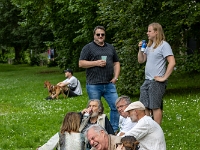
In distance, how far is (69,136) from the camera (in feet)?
21.6

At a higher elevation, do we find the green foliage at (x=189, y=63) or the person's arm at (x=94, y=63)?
the person's arm at (x=94, y=63)

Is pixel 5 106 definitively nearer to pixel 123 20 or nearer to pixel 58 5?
pixel 123 20

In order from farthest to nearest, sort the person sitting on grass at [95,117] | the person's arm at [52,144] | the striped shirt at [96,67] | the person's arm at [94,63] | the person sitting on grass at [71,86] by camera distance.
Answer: the person sitting on grass at [71,86]
the striped shirt at [96,67]
the person's arm at [94,63]
the person sitting on grass at [95,117]
the person's arm at [52,144]

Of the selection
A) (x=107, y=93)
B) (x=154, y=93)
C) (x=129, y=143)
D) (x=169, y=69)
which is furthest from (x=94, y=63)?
(x=129, y=143)

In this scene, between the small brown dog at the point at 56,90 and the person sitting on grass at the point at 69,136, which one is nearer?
the person sitting on grass at the point at 69,136

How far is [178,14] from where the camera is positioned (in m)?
16.2

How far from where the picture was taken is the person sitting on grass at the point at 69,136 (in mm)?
6578

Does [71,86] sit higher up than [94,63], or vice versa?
[94,63]

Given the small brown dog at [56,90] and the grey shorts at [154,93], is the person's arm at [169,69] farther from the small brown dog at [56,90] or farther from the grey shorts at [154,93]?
the small brown dog at [56,90]

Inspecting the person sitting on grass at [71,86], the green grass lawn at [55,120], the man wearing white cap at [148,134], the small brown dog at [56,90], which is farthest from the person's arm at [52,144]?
the person sitting on grass at [71,86]

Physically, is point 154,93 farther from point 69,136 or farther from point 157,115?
point 69,136

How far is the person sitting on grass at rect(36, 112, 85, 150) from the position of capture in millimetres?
6578

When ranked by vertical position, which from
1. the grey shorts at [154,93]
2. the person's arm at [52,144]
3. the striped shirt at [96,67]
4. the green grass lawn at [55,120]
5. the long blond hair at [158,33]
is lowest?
the green grass lawn at [55,120]

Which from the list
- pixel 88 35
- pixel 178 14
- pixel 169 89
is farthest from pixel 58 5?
pixel 178 14
